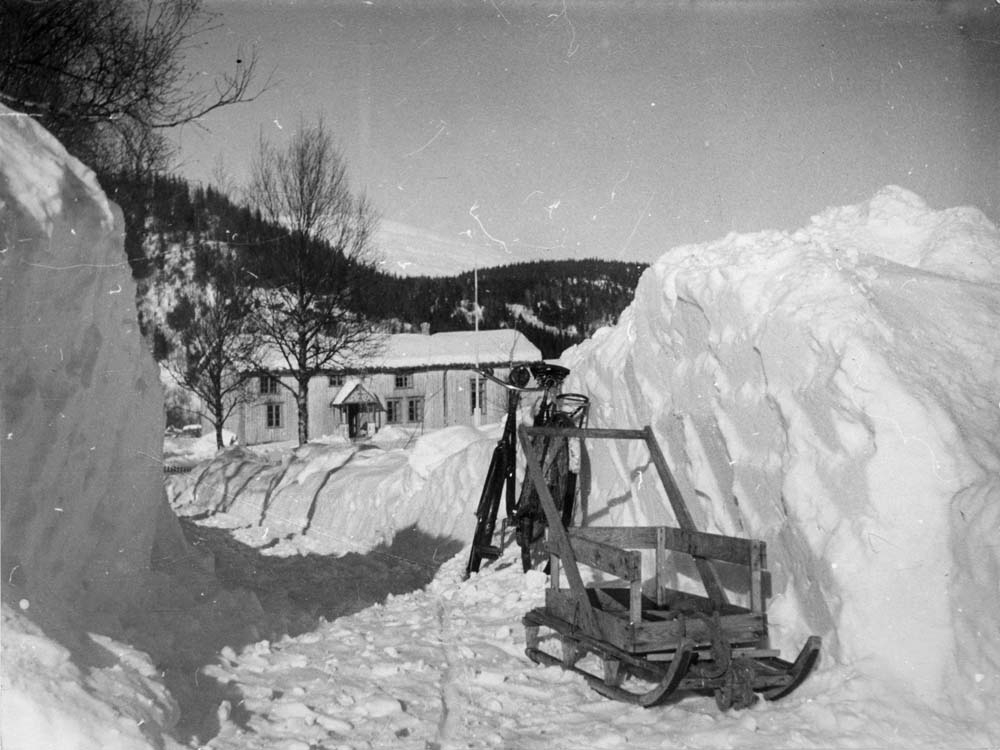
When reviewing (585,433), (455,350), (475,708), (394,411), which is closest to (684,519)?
(585,433)

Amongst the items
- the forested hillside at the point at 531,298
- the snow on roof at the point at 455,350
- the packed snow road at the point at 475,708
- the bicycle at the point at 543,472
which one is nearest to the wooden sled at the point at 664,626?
the packed snow road at the point at 475,708

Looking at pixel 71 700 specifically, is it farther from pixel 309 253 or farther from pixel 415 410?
pixel 415 410

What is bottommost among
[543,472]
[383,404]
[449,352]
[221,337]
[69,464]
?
[383,404]

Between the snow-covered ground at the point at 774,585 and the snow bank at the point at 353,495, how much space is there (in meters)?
4.51

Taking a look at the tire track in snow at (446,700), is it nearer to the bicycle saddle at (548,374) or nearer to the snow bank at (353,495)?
the bicycle saddle at (548,374)

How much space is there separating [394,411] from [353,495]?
2625 cm

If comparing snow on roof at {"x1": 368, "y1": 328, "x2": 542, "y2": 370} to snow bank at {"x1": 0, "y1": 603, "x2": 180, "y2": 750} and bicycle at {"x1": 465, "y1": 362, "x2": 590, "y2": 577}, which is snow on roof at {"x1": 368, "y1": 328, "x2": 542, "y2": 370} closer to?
bicycle at {"x1": 465, "y1": 362, "x2": 590, "y2": 577}

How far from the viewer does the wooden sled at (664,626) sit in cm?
489

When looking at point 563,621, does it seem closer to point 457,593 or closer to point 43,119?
point 457,593

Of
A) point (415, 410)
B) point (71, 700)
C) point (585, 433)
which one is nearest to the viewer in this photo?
point (71, 700)

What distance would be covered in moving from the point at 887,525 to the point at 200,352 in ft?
99.1

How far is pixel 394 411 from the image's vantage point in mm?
41875

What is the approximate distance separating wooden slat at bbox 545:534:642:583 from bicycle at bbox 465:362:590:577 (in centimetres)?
270

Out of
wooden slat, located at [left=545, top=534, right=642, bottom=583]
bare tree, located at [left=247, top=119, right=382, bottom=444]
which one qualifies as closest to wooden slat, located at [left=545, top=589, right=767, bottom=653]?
wooden slat, located at [left=545, top=534, right=642, bottom=583]
